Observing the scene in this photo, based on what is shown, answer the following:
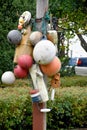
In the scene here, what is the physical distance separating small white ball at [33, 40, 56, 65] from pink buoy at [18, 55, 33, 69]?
11cm

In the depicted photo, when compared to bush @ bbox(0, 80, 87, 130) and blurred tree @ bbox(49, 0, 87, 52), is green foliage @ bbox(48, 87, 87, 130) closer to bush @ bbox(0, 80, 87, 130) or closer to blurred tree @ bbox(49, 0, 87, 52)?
bush @ bbox(0, 80, 87, 130)

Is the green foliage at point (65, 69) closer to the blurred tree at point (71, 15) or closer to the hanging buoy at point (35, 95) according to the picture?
the blurred tree at point (71, 15)

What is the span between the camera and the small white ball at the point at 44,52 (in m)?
4.21

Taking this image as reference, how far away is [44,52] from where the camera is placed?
421 cm

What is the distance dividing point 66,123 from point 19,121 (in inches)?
38.9

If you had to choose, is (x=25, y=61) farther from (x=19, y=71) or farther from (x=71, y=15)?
(x=71, y=15)

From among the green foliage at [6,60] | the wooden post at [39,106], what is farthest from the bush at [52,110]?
the green foliage at [6,60]

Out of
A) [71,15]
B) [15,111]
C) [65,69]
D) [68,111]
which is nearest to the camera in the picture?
[15,111]

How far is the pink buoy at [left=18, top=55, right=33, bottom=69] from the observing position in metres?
4.35

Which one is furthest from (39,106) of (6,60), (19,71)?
(6,60)

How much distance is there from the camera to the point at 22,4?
12156 millimetres

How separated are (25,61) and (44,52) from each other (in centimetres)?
24

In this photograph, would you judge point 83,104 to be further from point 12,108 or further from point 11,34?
point 11,34

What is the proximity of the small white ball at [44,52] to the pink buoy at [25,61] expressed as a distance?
11 centimetres
